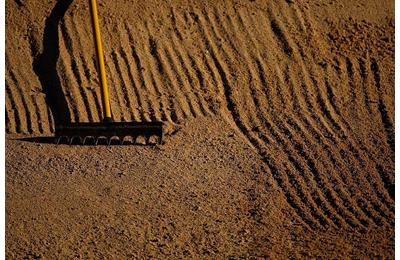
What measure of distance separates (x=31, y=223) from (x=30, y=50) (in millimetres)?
3171

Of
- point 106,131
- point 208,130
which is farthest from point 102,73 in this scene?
point 208,130

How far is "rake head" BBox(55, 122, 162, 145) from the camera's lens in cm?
709

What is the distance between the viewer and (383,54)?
8.27 metres

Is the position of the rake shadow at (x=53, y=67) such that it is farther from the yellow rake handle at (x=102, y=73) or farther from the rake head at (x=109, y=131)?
the yellow rake handle at (x=102, y=73)

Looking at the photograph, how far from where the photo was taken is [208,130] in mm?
7391

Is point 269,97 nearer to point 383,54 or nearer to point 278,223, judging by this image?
point 383,54


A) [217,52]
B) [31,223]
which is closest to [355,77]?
[217,52]

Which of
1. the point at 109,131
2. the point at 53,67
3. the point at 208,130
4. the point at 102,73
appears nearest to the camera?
the point at 109,131

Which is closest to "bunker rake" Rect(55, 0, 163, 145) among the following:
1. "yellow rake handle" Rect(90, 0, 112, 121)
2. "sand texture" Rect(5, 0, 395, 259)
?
"yellow rake handle" Rect(90, 0, 112, 121)

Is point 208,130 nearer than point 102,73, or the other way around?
point 102,73

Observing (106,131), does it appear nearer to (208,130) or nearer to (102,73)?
(102,73)

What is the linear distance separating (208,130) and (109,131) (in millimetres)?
1031

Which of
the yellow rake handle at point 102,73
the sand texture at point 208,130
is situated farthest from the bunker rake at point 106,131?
the sand texture at point 208,130

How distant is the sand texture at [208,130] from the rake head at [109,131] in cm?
12
